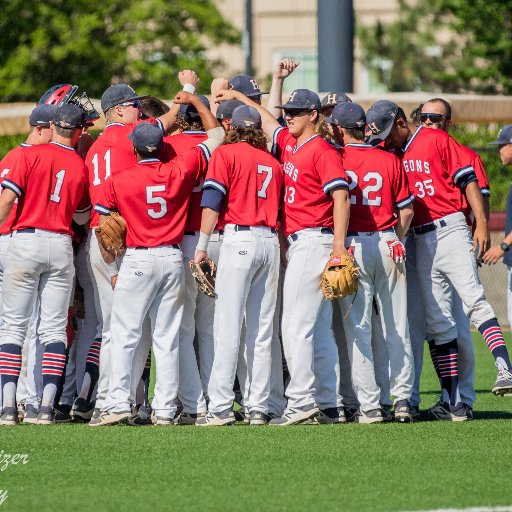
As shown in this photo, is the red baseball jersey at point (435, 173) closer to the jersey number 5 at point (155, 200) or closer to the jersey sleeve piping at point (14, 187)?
the jersey number 5 at point (155, 200)

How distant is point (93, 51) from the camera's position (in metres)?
28.6

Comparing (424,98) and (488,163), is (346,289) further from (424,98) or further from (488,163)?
(488,163)

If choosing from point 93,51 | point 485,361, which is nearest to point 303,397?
point 485,361

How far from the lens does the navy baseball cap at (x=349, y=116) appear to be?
9.13m

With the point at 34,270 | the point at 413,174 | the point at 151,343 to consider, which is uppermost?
the point at 413,174

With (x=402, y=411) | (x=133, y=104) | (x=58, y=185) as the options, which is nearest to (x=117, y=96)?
(x=133, y=104)

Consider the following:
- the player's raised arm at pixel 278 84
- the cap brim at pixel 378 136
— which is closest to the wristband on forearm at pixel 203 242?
the cap brim at pixel 378 136

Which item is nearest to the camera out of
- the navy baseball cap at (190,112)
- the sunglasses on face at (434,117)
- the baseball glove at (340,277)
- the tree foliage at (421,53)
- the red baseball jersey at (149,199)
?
the baseball glove at (340,277)

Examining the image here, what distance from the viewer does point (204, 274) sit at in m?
8.87

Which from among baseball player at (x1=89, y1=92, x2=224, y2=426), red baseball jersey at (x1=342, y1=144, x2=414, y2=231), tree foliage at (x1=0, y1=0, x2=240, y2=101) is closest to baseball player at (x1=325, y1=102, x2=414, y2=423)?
red baseball jersey at (x1=342, y1=144, x2=414, y2=231)

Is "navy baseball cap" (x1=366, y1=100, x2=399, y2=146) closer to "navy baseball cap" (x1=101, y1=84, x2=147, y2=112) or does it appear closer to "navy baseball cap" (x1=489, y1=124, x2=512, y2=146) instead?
"navy baseball cap" (x1=101, y1=84, x2=147, y2=112)

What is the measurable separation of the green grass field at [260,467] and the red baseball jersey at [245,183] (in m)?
1.50

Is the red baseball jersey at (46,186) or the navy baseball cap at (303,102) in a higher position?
the navy baseball cap at (303,102)

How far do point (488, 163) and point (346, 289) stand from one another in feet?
33.2
